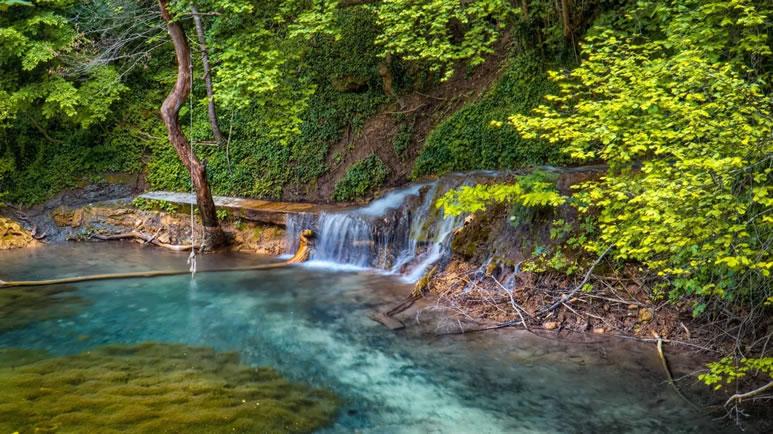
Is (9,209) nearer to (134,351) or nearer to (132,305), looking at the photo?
(132,305)

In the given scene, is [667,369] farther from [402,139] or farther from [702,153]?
[402,139]

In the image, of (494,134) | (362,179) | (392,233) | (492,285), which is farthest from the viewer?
(362,179)

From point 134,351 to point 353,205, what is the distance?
22.6 ft

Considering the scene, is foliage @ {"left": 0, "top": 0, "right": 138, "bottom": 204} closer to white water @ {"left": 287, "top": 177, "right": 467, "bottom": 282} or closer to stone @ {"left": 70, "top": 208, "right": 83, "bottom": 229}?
stone @ {"left": 70, "top": 208, "right": 83, "bottom": 229}

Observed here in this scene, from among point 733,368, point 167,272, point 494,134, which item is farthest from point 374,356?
point 494,134

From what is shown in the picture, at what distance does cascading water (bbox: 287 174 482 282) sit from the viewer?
962 cm

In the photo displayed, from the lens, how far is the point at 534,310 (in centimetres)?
684

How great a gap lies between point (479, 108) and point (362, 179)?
10.9 feet

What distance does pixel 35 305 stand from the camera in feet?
26.7

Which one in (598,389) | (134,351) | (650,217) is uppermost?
(650,217)

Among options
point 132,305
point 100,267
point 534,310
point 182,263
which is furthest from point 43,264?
point 534,310

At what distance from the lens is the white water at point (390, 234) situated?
9625 mm

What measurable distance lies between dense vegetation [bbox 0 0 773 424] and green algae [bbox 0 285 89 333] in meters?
4.35

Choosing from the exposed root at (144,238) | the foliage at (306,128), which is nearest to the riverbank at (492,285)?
the exposed root at (144,238)
